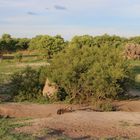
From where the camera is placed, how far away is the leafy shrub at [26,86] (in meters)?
21.6

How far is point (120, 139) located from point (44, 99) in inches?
389

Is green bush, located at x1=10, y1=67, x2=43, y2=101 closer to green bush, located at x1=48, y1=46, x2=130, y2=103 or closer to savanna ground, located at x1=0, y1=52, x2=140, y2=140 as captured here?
green bush, located at x1=48, y1=46, x2=130, y2=103

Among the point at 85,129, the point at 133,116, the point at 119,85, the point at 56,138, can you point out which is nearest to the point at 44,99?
the point at 119,85

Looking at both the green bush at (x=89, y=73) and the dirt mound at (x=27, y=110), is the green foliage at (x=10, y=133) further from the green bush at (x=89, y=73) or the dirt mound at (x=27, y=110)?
the green bush at (x=89, y=73)

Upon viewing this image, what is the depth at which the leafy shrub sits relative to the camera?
2156 cm

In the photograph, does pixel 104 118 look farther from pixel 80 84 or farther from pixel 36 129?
pixel 80 84

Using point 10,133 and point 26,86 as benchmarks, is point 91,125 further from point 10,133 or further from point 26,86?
point 26,86

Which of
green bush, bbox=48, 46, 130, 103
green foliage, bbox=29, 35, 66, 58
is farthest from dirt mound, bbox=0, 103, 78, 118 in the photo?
green foliage, bbox=29, 35, 66, 58

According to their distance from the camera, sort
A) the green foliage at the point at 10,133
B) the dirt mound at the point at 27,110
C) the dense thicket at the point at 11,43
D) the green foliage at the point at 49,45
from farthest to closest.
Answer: the dense thicket at the point at 11,43 < the green foliage at the point at 49,45 < the dirt mound at the point at 27,110 < the green foliage at the point at 10,133

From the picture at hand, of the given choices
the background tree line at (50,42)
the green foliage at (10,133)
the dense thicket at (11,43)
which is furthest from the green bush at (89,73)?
the dense thicket at (11,43)

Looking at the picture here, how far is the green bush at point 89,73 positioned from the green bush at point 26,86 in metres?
0.91

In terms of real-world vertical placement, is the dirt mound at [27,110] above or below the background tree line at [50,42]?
above

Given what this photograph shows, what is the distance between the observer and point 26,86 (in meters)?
22.2

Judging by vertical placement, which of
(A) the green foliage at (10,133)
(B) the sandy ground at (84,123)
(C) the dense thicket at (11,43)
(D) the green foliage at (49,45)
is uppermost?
(A) the green foliage at (10,133)
